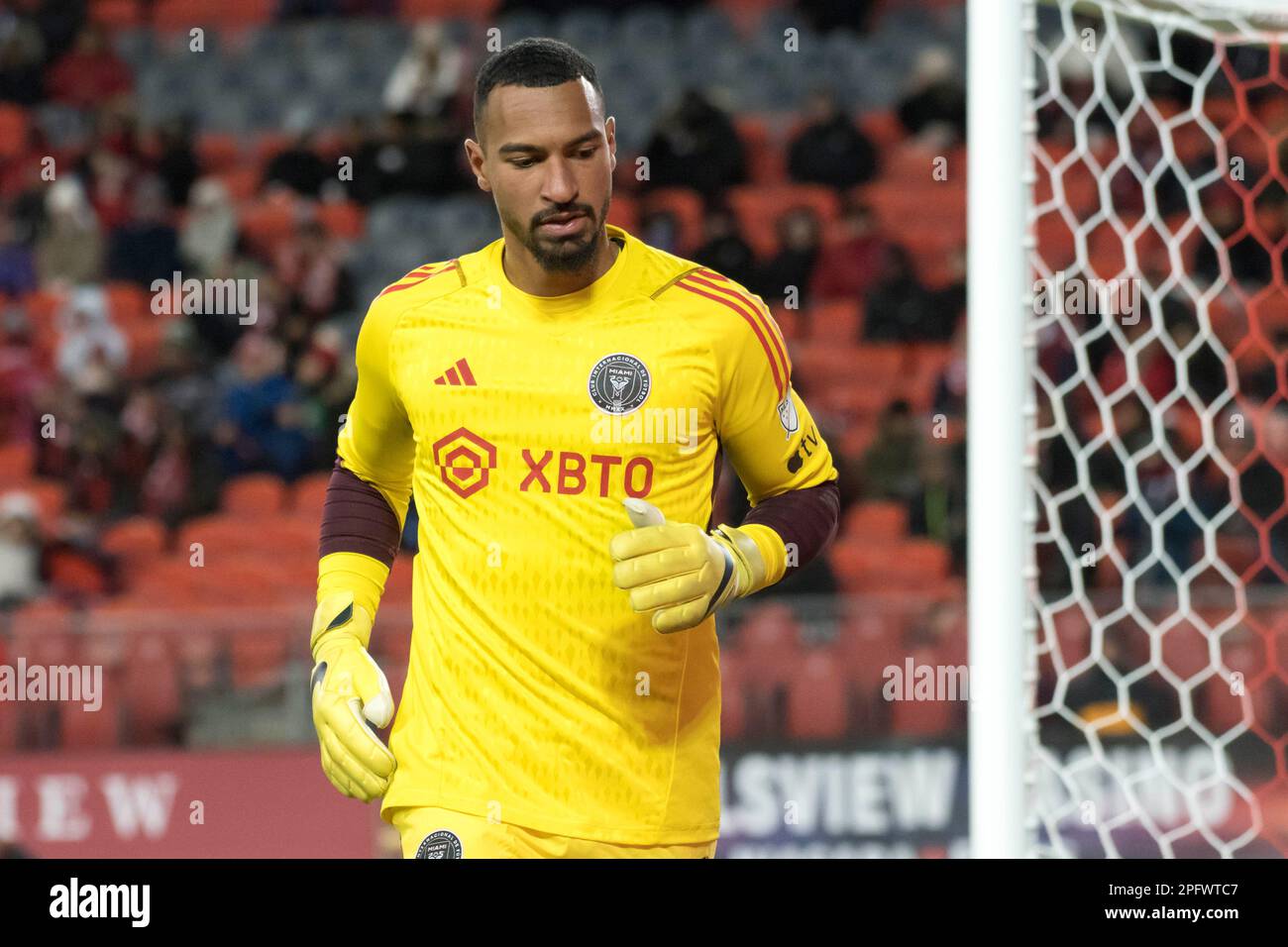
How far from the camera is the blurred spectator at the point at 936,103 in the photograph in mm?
11172

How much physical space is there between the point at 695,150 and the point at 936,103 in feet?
5.03

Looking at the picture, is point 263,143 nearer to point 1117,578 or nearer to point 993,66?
point 1117,578

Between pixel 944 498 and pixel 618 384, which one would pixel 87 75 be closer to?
pixel 944 498

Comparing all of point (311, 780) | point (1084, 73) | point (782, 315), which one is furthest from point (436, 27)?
point (311, 780)

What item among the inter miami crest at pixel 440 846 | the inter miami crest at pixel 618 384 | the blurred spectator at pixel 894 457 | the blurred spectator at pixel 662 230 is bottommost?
the inter miami crest at pixel 440 846

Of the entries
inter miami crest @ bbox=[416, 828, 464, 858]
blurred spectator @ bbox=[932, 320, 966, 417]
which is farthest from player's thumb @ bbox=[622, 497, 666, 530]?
blurred spectator @ bbox=[932, 320, 966, 417]

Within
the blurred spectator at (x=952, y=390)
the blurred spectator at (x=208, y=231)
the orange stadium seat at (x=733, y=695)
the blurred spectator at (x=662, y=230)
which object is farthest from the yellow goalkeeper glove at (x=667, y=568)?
the blurred spectator at (x=208, y=231)

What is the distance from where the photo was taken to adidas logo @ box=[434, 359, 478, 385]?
3197mm

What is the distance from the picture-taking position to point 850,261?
33.8 ft

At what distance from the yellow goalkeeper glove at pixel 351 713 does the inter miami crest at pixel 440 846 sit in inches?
4.4

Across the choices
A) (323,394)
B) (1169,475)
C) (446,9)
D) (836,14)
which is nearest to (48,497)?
(323,394)

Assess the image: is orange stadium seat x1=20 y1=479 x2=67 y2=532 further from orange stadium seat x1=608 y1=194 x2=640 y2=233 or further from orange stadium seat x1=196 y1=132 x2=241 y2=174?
orange stadium seat x1=608 y1=194 x2=640 y2=233

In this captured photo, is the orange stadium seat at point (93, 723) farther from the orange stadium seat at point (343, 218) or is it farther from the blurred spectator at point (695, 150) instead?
the blurred spectator at point (695, 150)

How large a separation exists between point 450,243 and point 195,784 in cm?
458
